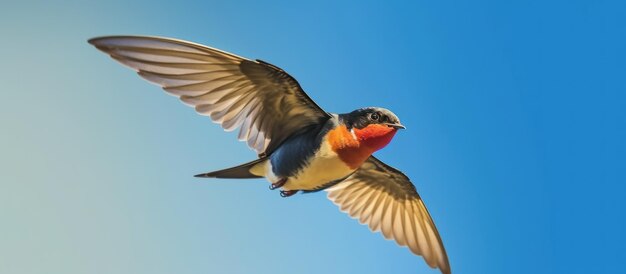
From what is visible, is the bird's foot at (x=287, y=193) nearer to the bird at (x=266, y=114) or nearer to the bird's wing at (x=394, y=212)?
the bird at (x=266, y=114)

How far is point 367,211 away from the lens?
637cm

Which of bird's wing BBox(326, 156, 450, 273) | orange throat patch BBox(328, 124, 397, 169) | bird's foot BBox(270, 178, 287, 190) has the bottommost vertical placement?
bird's foot BBox(270, 178, 287, 190)

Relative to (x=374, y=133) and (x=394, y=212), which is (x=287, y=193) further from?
(x=394, y=212)

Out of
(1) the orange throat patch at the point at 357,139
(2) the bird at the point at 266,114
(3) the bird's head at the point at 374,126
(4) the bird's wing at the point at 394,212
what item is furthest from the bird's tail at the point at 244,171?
(4) the bird's wing at the point at 394,212

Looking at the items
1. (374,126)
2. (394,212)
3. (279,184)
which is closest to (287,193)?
(279,184)

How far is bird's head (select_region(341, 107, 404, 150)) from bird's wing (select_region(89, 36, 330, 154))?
32 centimetres

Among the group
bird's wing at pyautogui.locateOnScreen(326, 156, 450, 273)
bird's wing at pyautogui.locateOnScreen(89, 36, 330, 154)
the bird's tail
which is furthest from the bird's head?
bird's wing at pyautogui.locateOnScreen(326, 156, 450, 273)

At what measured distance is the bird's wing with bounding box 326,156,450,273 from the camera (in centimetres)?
626

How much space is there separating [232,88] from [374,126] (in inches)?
37.4

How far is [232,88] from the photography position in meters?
4.81

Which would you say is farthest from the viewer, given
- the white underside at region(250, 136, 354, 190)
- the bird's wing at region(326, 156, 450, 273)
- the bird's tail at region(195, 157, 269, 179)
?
the bird's wing at region(326, 156, 450, 273)

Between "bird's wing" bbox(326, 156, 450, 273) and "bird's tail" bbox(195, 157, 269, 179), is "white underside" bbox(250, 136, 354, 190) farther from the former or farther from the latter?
"bird's wing" bbox(326, 156, 450, 273)

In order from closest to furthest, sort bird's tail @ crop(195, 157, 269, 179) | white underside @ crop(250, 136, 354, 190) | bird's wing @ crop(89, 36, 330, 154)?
bird's wing @ crop(89, 36, 330, 154)
white underside @ crop(250, 136, 354, 190)
bird's tail @ crop(195, 157, 269, 179)

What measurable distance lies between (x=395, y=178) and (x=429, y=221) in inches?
21.8
